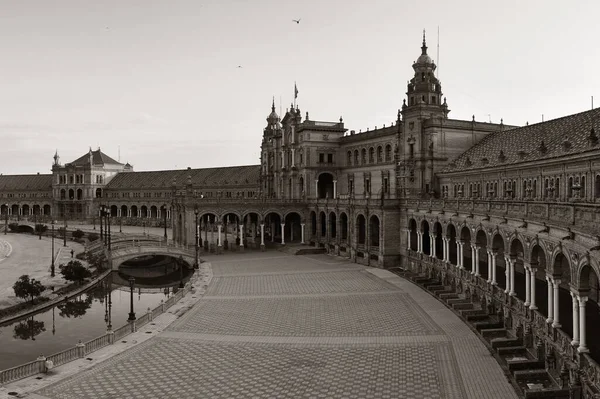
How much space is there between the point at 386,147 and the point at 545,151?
33.7m

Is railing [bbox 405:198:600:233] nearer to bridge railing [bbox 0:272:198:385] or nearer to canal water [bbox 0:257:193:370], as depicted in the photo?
bridge railing [bbox 0:272:198:385]

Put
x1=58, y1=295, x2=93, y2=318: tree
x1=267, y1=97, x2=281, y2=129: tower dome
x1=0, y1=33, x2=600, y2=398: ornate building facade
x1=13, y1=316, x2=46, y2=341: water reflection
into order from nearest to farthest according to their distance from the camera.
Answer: x1=0, y1=33, x2=600, y2=398: ornate building facade, x1=13, y1=316, x2=46, y2=341: water reflection, x1=58, y1=295, x2=93, y2=318: tree, x1=267, y1=97, x2=281, y2=129: tower dome

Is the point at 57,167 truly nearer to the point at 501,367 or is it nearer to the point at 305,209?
the point at 305,209

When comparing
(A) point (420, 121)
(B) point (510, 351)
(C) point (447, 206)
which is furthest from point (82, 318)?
(A) point (420, 121)

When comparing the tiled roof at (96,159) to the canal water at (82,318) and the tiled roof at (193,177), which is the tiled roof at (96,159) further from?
the canal water at (82,318)

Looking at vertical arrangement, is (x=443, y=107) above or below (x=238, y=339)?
above

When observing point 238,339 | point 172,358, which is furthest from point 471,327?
point 172,358

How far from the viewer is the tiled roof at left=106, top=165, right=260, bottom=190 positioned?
113 meters

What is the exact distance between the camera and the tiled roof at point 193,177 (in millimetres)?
113188

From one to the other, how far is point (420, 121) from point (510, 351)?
40.4m

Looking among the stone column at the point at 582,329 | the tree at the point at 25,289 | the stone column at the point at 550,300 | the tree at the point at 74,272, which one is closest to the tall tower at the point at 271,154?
the tree at the point at 74,272

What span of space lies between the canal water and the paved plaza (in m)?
6.01

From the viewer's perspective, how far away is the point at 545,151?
40.4m

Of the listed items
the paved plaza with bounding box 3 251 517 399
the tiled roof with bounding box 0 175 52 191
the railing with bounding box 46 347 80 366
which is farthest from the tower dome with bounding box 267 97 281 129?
the railing with bounding box 46 347 80 366
